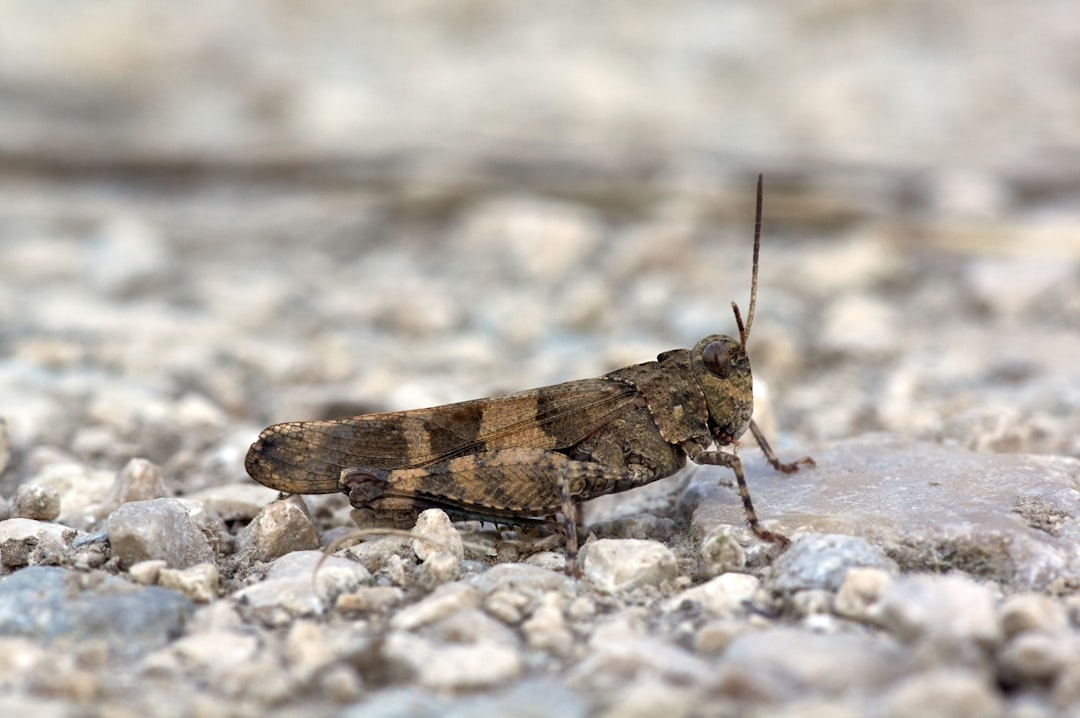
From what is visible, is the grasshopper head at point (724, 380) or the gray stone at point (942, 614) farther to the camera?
the grasshopper head at point (724, 380)

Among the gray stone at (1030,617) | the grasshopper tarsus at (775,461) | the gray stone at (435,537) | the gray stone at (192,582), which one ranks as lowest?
the gray stone at (1030,617)

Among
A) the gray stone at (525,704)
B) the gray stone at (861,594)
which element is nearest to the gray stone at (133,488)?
the gray stone at (525,704)

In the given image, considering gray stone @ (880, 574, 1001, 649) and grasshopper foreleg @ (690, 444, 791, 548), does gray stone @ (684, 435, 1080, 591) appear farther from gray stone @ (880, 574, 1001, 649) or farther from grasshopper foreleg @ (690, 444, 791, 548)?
gray stone @ (880, 574, 1001, 649)

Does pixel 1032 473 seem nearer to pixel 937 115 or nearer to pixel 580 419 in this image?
pixel 580 419

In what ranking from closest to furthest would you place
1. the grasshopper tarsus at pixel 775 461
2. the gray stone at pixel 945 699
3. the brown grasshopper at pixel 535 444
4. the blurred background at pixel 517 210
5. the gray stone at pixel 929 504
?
the gray stone at pixel 945 699 < the gray stone at pixel 929 504 < the brown grasshopper at pixel 535 444 < the grasshopper tarsus at pixel 775 461 < the blurred background at pixel 517 210

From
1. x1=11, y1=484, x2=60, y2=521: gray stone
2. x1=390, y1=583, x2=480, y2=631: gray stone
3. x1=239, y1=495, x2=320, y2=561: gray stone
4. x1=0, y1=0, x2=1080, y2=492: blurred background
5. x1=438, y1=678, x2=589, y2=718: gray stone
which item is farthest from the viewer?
x1=0, y1=0, x2=1080, y2=492: blurred background

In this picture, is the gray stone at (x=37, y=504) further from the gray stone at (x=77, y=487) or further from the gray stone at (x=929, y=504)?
the gray stone at (x=929, y=504)

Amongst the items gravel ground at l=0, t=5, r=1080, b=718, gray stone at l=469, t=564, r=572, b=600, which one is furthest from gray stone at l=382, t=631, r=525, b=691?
gray stone at l=469, t=564, r=572, b=600

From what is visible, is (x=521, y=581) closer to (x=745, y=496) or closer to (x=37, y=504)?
(x=745, y=496)
